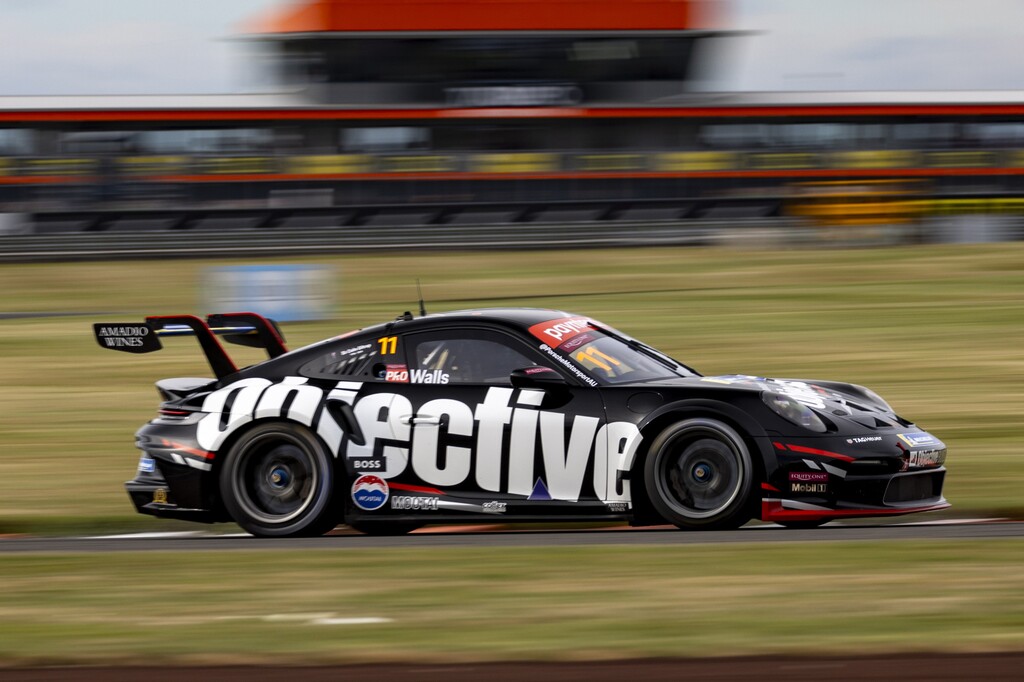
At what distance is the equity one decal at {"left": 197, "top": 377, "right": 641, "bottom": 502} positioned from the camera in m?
7.12

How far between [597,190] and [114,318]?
17.7 metres

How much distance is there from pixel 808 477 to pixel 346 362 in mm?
2578

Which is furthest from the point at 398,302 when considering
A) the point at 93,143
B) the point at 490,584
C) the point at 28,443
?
the point at 93,143

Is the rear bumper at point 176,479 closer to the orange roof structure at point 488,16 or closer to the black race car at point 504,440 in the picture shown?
the black race car at point 504,440

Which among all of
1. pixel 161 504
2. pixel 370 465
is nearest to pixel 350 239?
pixel 161 504

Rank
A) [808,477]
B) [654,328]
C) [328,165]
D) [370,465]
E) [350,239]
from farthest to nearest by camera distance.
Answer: [328,165]
[350,239]
[654,328]
[370,465]
[808,477]

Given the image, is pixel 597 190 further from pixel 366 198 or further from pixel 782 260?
pixel 782 260

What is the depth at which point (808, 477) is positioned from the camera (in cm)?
693

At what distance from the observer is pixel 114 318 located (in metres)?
19.2

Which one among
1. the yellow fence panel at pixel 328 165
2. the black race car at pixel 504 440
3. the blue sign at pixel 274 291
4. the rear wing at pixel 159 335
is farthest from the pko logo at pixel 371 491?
the yellow fence panel at pixel 328 165

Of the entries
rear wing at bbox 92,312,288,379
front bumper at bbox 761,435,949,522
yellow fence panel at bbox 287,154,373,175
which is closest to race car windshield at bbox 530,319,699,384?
front bumper at bbox 761,435,949,522

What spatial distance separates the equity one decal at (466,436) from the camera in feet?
23.4

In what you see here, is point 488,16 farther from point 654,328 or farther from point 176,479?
point 176,479

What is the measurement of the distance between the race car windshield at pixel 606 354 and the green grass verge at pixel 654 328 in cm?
197
